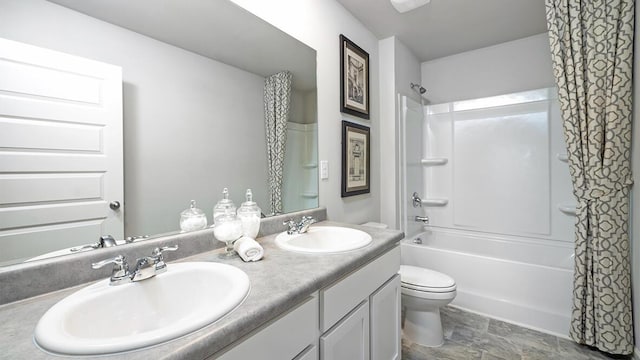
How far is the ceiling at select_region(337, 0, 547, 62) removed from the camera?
6.45 ft

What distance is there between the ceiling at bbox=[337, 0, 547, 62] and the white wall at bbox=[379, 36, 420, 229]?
0.16 metres

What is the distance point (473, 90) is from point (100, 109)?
313 centimetres

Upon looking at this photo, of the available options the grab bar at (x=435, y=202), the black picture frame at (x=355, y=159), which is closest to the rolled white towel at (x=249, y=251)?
the black picture frame at (x=355, y=159)

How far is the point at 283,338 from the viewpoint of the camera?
718 millimetres

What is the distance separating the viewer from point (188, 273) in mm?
835

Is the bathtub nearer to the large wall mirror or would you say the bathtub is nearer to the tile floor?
the tile floor

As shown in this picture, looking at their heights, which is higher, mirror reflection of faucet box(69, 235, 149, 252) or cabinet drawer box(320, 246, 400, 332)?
mirror reflection of faucet box(69, 235, 149, 252)

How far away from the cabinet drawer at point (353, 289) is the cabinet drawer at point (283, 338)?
0.19ft

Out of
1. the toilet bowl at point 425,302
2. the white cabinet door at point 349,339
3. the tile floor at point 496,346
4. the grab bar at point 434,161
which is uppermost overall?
the grab bar at point 434,161

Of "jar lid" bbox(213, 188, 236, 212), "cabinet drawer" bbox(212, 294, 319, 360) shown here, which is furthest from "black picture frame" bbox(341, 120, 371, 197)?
"cabinet drawer" bbox(212, 294, 319, 360)

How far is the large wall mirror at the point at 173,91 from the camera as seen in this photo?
2.50ft

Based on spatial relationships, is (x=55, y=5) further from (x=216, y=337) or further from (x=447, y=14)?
(x=447, y=14)

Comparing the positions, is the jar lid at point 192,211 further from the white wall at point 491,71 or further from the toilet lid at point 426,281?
the white wall at point 491,71

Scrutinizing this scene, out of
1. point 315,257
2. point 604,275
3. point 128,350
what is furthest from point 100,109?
point 604,275
